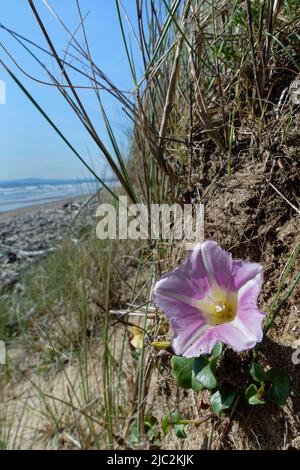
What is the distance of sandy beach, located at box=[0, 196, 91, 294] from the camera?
5.64 metres

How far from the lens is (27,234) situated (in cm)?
880

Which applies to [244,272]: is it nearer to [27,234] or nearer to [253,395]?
[253,395]

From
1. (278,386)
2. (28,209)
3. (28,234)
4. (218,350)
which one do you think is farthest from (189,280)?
(28,209)

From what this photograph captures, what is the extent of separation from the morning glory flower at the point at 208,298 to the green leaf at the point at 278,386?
0.42 ft

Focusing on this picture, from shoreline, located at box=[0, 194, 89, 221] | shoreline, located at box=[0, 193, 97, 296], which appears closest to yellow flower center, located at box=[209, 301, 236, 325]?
shoreline, located at box=[0, 193, 97, 296]

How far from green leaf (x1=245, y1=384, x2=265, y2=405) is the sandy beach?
3.08 meters

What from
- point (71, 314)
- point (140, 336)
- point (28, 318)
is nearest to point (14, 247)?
point (28, 318)

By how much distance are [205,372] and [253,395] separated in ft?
0.33

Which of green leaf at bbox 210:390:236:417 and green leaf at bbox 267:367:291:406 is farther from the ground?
green leaf at bbox 267:367:291:406

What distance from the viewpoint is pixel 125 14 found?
44.0 inches

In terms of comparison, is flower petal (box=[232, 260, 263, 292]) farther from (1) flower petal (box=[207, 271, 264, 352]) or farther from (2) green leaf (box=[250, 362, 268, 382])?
(2) green leaf (box=[250, 362, 268, 382])

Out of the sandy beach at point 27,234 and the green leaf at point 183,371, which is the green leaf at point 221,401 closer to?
the green leaf at point 183,371

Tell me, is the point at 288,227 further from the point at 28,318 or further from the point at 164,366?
the point at 28,318

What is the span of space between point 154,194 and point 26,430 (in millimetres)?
1634
